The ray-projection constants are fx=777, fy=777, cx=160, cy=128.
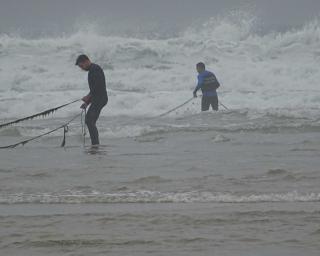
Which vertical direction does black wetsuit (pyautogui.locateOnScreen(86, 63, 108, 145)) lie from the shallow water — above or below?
above

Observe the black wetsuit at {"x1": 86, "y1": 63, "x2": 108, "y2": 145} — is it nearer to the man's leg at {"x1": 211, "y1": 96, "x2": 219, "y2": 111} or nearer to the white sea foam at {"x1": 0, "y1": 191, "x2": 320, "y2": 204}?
the white sea foam at {"x1": 0, "y1": 191, "x2": 320, "y2": 204}

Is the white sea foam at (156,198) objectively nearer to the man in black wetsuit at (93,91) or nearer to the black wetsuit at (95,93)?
the man in black wetsuit at (93,91)

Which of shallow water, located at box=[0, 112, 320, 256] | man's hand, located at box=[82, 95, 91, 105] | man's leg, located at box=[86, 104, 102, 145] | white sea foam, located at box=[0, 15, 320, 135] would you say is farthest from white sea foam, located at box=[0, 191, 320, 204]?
white sea foam, located at box=[0, 15, 320, 135]

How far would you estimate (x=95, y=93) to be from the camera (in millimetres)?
11547

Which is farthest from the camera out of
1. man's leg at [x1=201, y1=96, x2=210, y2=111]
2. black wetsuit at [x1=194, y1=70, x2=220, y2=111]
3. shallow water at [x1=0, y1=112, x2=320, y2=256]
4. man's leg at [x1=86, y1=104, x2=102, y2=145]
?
man's leg at [x1=201, y1=96, x2=210, y2=111]

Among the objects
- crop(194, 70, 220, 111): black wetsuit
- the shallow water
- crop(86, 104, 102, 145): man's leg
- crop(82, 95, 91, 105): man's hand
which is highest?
crop(194, 70, 220, 111): black wetsuit

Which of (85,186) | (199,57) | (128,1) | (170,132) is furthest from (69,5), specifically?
(85,186)

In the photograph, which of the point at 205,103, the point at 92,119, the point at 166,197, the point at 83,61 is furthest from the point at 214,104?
the point at 166,197

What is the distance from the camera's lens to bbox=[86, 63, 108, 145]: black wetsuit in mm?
11398

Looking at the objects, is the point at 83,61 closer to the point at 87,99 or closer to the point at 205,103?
the point at 87,99

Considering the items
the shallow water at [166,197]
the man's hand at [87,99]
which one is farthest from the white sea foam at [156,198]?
the man's hand at [87,99]

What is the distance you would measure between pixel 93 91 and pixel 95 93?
50 millimetres

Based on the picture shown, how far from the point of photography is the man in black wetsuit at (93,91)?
11.3 meters

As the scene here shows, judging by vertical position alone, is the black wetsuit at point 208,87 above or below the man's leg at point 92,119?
above
